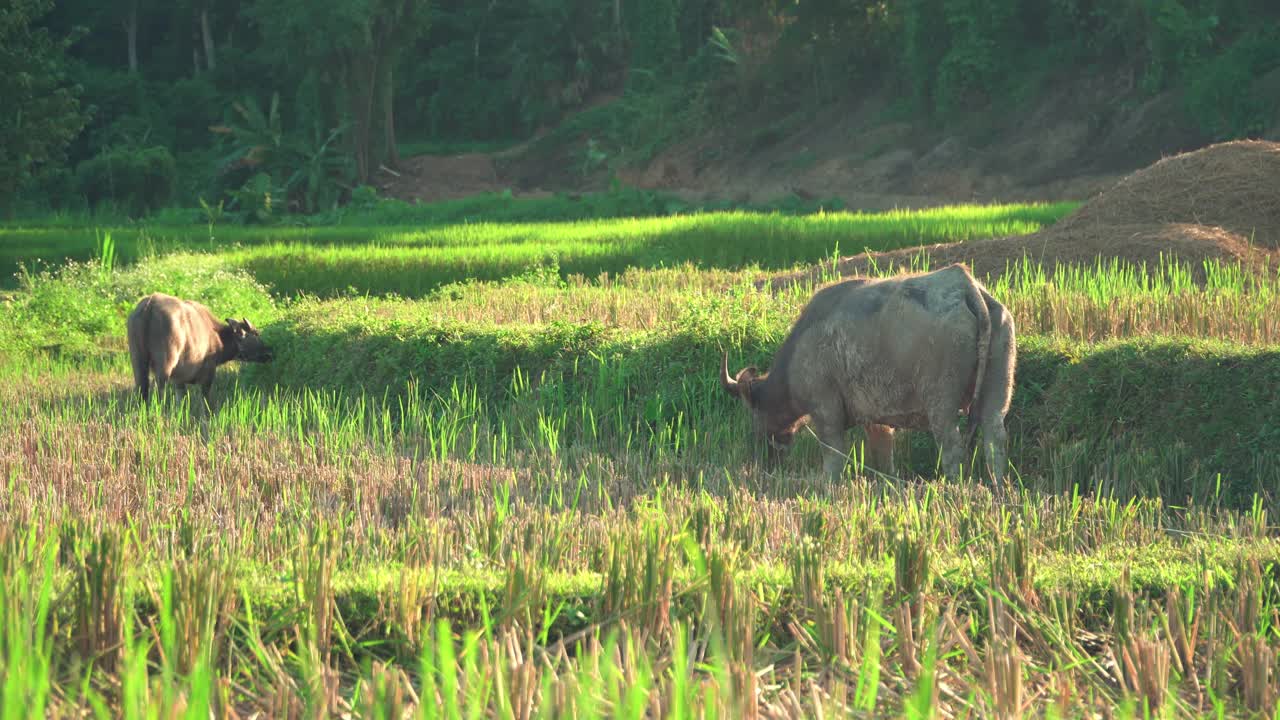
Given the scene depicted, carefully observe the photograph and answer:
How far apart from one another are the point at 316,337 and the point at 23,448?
3148mm

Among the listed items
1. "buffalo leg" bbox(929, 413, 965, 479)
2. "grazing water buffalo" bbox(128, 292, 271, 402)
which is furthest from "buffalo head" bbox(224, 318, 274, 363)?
"buffalo leg" bbox(929, 413, 965, 479)

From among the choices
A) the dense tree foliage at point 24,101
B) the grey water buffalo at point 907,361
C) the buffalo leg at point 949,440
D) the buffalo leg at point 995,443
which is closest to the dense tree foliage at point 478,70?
the dense tree foliage at point 24,101

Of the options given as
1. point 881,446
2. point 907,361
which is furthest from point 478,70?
point 907,361

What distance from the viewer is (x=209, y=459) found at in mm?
5973

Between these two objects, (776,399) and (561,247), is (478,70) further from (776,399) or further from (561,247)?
(776,399)

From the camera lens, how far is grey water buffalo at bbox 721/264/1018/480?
5.68m

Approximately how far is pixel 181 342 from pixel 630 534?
19.1 feet

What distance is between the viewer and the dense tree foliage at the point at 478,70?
82.1 ft

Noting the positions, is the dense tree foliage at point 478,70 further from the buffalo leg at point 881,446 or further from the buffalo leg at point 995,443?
the buffalo leg at point 995,443

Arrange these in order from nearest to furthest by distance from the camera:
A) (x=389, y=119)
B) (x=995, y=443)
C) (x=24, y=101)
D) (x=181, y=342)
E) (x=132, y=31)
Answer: (x=995, y=443) < (x=181, y=342) < (x=24, y=101) < (x=389, y=119) < (x=132, y=31)

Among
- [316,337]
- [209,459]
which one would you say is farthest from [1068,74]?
[209,459]

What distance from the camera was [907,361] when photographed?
Result: 5.77 m

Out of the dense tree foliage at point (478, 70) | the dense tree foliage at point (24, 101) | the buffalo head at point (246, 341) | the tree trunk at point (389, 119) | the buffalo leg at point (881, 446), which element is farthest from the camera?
the tree trunk at point (389, 119)

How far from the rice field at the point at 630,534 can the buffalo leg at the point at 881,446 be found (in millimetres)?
212
